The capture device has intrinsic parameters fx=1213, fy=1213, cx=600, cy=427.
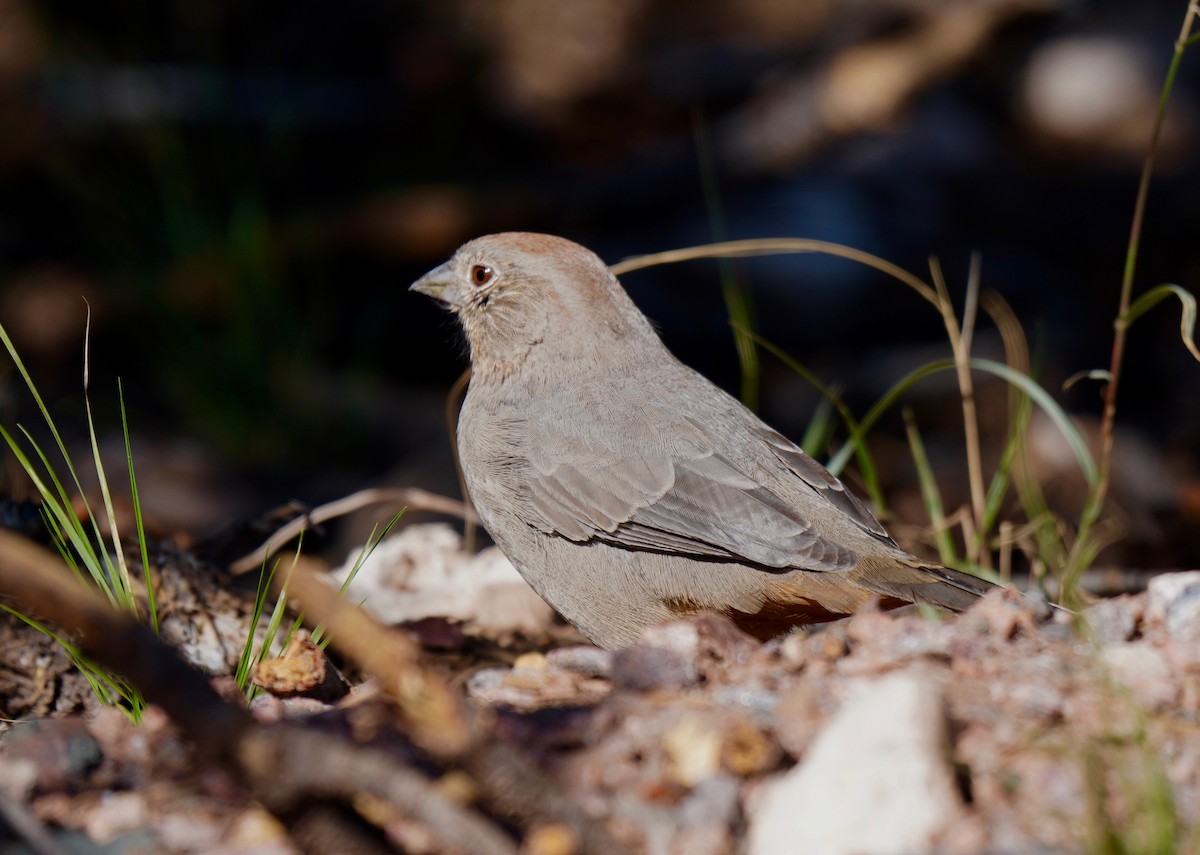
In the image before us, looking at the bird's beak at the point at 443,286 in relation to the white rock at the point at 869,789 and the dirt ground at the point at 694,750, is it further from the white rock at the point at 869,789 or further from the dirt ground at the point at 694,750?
the white rock at the point at 869,789

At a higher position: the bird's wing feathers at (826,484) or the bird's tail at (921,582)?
the bird's wing feathers at (826,484)

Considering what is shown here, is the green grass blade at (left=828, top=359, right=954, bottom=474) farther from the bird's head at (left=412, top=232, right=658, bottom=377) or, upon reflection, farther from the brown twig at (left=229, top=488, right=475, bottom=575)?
the brown twig at (left=229, top=488, right=475, bottom=575)

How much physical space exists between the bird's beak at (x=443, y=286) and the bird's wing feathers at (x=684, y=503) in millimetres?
715

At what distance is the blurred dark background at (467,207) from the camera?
6.20 m

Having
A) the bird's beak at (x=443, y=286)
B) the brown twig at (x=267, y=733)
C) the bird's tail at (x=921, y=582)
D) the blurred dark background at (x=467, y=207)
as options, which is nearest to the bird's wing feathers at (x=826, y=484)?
the bird's tail at (x=921, y=582)

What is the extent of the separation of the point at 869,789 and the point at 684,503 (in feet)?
4.84

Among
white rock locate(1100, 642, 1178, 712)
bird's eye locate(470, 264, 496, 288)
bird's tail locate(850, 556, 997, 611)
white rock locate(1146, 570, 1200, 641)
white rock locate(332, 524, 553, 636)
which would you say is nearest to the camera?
white rock locate(1100, 642, 1178, 712)

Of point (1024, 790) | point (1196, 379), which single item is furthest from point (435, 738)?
point (1196, 379)

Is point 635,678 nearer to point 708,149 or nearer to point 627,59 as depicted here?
point 708,149

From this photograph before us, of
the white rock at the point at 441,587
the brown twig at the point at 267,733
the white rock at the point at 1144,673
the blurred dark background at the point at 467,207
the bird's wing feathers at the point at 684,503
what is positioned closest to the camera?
the brown twig at the point at 267,733

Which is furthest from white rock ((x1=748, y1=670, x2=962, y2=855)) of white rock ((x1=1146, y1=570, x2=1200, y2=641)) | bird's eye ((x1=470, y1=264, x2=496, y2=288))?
bird's eye ((x1=470, y1=264, x2=496, y2=288))

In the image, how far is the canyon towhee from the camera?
3.09m

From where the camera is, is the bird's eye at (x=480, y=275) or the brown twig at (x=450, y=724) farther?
the bird's eye at (x=480, y=275)

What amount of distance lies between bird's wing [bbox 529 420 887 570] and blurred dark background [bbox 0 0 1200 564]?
2258mm
